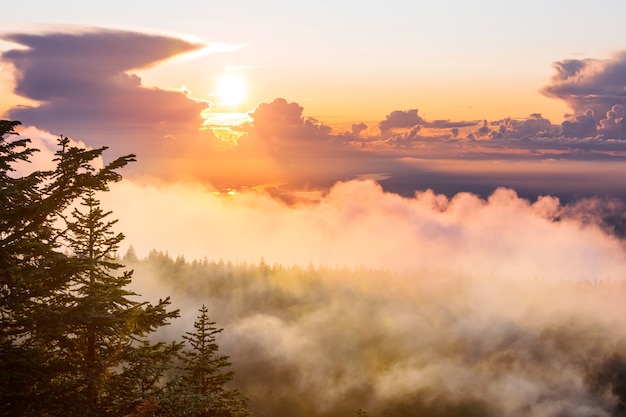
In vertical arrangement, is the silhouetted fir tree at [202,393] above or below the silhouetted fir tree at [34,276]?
below

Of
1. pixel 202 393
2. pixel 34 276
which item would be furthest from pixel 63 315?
pixel 202 393

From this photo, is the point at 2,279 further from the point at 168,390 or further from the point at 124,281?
the point at 168,390

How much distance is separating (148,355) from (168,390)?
1.56 meters

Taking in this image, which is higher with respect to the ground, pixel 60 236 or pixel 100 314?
pixel 60 236

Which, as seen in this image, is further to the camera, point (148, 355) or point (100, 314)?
point (148, 355)

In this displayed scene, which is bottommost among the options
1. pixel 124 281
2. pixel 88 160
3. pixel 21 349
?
pixel 21 349

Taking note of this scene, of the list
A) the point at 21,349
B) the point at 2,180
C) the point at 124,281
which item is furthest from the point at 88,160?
the point at 21,349

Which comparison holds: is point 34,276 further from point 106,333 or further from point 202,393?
point 202,393

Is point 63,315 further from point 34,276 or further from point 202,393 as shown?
point 202,393

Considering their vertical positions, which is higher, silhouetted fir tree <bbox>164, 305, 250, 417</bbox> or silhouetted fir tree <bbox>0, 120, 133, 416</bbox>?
silhouetted fir tree <bbox>0, 120, 133, 416</bbox>

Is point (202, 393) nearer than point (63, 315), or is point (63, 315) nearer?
point (63, 315)

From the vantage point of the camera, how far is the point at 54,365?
22141 millimetres

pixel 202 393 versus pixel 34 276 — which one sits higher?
pixel 34 276

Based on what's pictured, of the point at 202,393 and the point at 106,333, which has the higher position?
the point at 106,333
